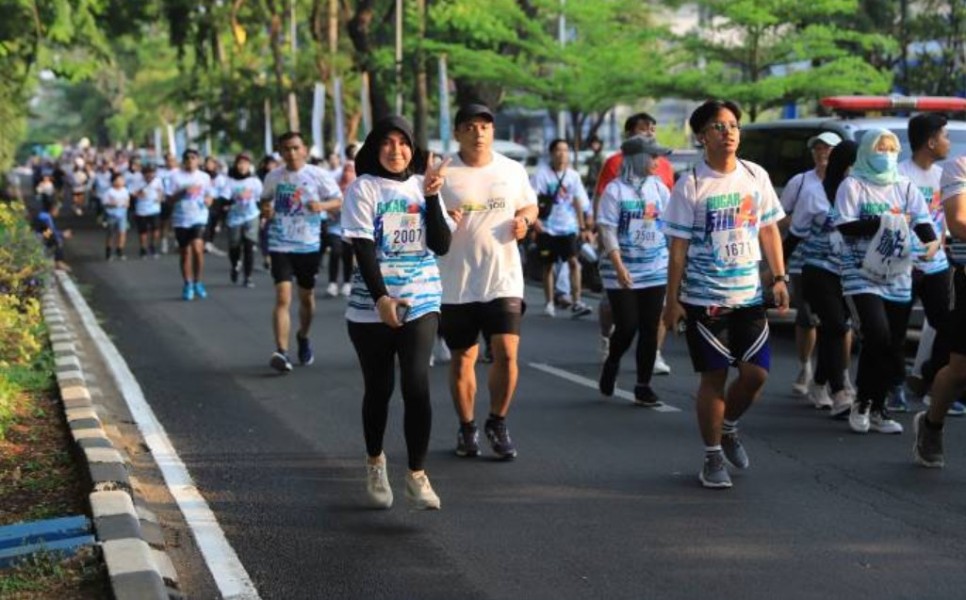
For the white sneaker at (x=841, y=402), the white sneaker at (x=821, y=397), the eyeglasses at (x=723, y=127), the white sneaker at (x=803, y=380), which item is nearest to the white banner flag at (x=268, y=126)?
the white sneaker at (x=803, y=380)

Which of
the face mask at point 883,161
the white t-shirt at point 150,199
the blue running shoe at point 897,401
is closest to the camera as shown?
the face mask at point 883,161

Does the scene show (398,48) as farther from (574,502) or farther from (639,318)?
(574,502)

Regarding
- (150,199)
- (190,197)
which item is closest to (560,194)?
(190,197)

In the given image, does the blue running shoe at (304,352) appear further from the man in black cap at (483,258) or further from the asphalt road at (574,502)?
the man in black cap at (483,258)

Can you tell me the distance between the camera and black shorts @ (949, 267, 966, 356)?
732 centimetres

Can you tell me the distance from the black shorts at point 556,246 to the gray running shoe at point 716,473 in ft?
27.7

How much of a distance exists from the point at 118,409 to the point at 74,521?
4189 millimetres

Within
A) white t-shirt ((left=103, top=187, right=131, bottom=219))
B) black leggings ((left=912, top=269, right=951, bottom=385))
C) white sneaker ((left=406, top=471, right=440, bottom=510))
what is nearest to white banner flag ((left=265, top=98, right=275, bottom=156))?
white t-shirt ((left=103, top=187, right=131, bottom=219))

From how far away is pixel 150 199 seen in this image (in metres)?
26.6

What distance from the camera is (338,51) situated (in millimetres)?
45312

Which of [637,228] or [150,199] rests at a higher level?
[637,228]

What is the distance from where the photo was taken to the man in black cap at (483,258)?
7.80 metres

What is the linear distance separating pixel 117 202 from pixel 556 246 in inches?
533

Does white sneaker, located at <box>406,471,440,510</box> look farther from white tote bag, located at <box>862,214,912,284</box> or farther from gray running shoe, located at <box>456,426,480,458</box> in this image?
white tote bag, located at <box>862,214,912,284</box>
